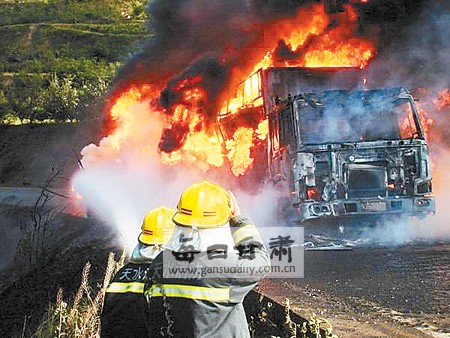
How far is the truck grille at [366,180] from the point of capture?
30.1 feet

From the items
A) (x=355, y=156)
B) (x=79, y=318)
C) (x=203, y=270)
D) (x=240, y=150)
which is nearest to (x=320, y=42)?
(x=240, y=150)

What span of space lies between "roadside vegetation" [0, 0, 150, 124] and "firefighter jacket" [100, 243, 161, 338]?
2674cm

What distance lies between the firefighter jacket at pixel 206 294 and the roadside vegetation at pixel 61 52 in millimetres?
27215

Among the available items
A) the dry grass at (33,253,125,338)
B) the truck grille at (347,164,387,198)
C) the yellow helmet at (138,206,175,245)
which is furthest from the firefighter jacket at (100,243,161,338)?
the truck grille at (347,164,387,198)

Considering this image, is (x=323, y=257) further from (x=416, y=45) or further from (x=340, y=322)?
(x=416, y=45)

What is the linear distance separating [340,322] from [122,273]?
2315 millimetres

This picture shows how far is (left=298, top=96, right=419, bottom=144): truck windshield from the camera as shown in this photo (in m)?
9.58

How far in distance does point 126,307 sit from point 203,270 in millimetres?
774

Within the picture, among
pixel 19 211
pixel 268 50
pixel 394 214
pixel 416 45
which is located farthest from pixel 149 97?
pixel 394 214

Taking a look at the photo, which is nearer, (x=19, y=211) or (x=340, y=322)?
(x=340, y=322)

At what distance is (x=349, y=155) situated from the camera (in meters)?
9.18

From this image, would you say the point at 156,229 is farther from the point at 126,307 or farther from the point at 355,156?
the point at 355,156

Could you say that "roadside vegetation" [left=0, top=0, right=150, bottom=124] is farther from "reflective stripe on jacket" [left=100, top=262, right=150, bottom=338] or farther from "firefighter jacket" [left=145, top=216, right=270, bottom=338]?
"firefighter jacket" [left=145, top=216, right=270, bottom=338]

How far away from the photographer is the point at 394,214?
914 cm
